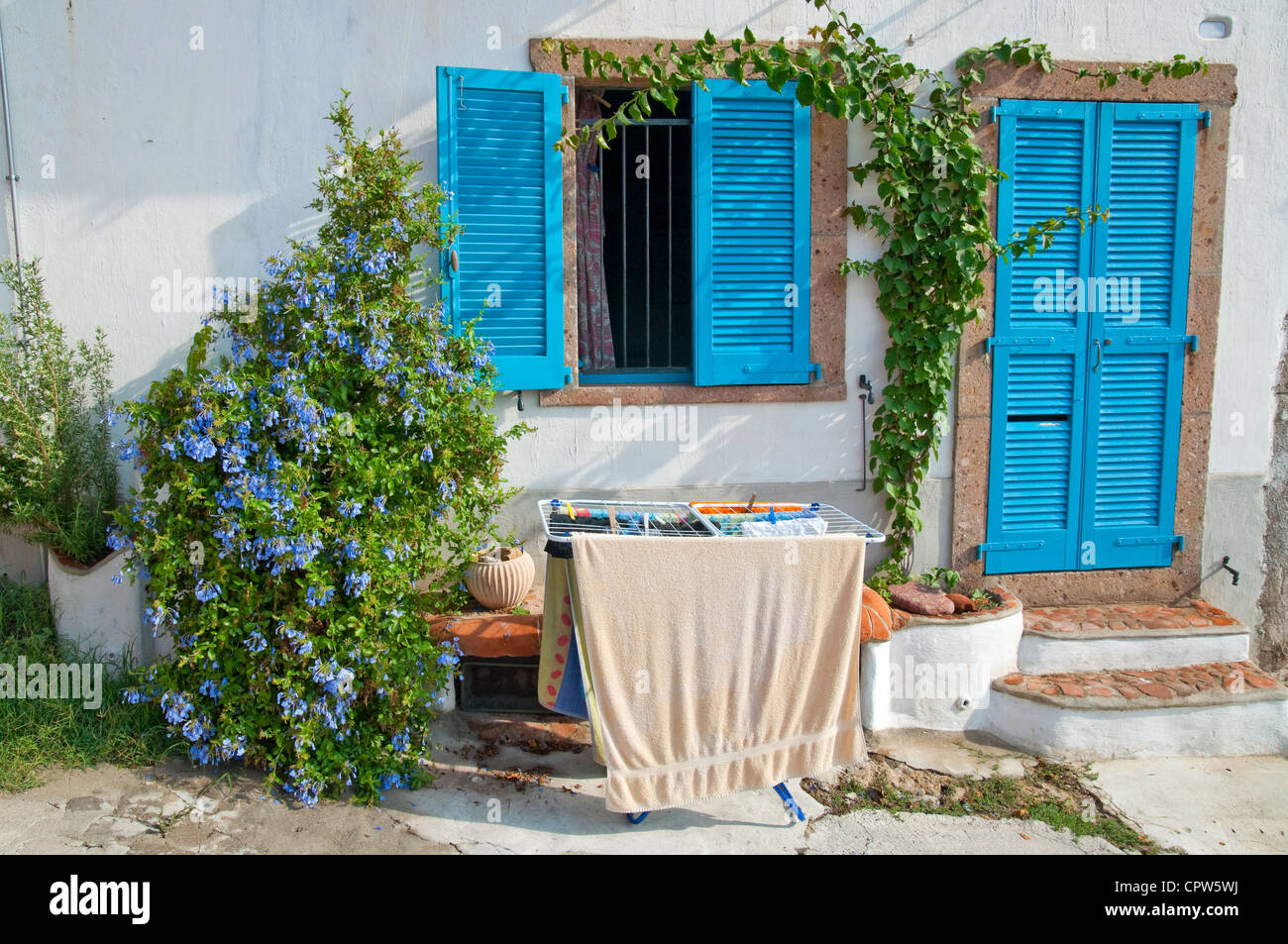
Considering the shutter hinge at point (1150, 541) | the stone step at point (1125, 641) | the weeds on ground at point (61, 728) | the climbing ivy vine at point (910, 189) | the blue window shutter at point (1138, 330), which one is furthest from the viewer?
the shutter hinge at point (1150, 541)

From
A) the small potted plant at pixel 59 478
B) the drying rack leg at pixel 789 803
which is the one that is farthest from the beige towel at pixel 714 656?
the small potted plant at pixel 59 478

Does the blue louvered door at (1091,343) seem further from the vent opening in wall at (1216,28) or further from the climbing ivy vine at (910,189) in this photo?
the vent opening in wall at (1216,28)

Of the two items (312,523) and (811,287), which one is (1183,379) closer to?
(811,287)

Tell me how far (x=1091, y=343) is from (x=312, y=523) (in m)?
4.03

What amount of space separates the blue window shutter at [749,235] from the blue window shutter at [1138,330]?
5.35 ft

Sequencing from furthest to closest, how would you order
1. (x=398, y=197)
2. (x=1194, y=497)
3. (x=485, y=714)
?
(x=1194, y=497) → (x=485, y=714) → (x=398, y=197)

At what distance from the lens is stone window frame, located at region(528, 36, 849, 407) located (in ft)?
14.9

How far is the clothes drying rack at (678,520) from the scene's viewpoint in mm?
3601

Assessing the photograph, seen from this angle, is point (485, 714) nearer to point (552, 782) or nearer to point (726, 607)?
point (552, 782)

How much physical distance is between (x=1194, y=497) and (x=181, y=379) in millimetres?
5136

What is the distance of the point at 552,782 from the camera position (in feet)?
12.6

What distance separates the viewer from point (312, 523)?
11.2 ft

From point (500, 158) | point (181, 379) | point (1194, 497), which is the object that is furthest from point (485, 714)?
point (1194, 497)

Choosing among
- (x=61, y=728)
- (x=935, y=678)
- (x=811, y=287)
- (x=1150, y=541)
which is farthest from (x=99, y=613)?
(x=1150, y=541)
